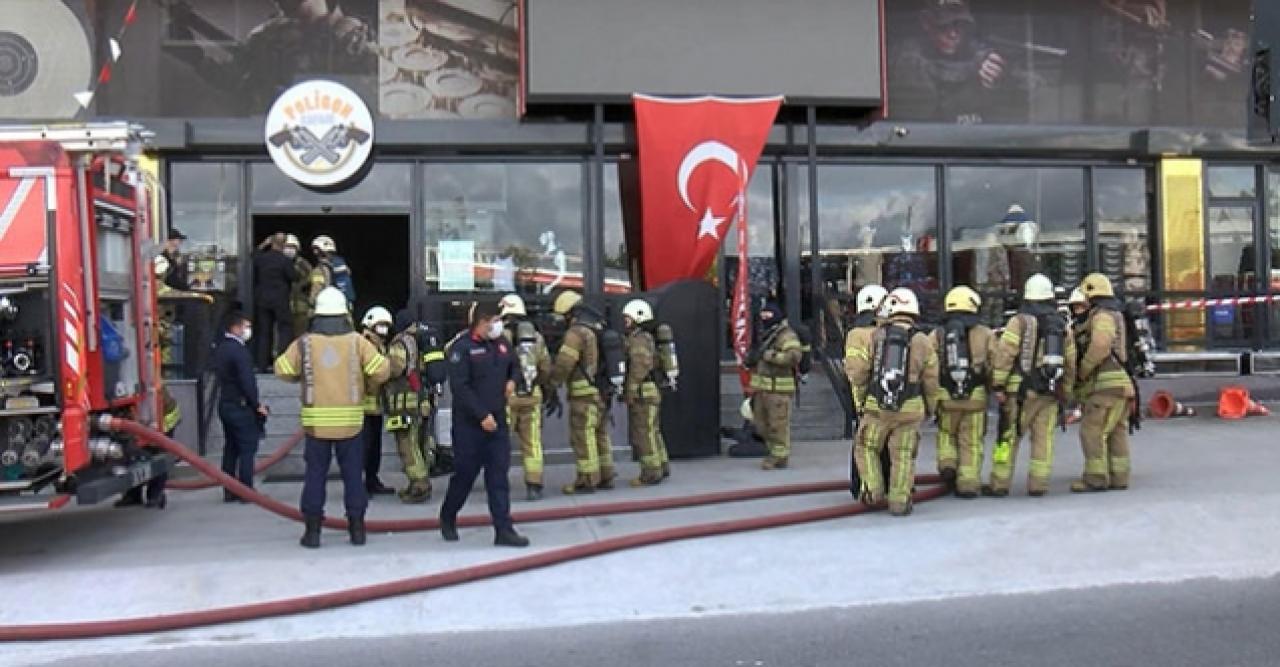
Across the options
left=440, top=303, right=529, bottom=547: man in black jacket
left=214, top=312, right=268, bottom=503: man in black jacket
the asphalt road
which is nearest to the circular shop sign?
left=214, top=312, right=268, bottom=503: man in black jacket

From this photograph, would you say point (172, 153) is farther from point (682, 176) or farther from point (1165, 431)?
point (1165, 431)

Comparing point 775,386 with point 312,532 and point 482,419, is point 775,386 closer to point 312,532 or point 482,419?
point 482,419

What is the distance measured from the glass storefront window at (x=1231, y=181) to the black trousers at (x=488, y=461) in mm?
12978

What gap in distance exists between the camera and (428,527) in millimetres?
8695

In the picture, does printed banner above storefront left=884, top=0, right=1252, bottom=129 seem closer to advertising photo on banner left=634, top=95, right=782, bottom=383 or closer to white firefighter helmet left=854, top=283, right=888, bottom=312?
advertising photo on banner left=634, top=95, right=782, bottom=383

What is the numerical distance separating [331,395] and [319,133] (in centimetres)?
691

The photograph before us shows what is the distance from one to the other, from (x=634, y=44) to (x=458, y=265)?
3.76 m

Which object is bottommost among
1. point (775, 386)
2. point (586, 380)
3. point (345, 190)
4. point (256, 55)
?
point (775, 386)

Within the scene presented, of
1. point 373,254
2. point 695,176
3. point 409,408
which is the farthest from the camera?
point 373,254

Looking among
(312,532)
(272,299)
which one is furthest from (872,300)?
(272,299)

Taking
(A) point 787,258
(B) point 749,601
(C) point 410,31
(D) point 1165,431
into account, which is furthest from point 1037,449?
(C) point 410,31

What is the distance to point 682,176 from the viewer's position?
13.2 m

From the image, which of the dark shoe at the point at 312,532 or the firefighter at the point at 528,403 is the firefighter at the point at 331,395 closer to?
the dark shoe at the point at 312,532

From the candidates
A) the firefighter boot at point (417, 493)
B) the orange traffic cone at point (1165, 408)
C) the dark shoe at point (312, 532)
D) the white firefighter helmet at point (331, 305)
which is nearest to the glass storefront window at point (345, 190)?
the firefighter boot at point (417, 493)
